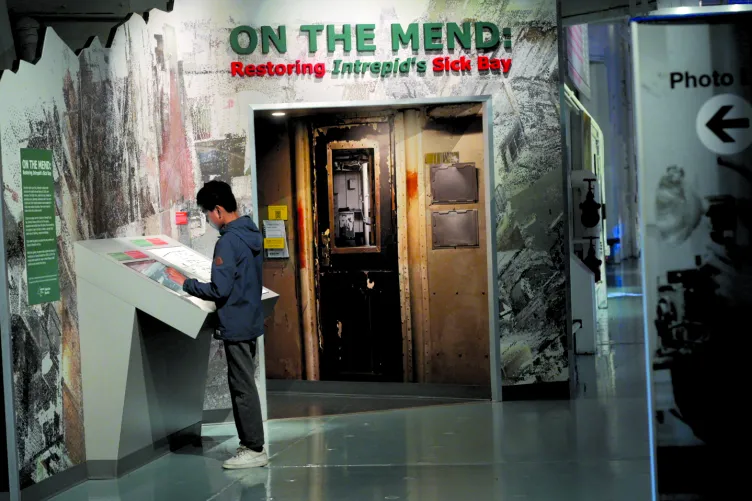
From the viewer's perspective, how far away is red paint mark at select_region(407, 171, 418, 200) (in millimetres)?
8695

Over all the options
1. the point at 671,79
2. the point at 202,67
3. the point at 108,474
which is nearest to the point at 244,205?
the point at 202,67

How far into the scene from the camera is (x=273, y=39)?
774 centimetres

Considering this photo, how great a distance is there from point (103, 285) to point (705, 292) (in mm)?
3892

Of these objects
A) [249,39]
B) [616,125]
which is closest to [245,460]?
[249,39]

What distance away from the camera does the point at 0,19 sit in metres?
5.09

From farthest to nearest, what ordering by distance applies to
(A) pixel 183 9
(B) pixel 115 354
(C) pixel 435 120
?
(C) pixel 435 120 → (A) pixel 183 9 → (B) pixel 115 354

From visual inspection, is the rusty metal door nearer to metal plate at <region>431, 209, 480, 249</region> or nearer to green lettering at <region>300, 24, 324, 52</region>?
metal plate at <region>431, 209, 480, 249</region>

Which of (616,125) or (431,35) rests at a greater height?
(616,125)

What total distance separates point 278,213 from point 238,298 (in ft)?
9.91

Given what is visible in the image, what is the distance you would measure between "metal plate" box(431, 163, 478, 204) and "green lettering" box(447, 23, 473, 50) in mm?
1148

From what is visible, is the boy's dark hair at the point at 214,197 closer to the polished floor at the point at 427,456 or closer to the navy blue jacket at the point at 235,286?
the navy blue jacket at the point at 235,286

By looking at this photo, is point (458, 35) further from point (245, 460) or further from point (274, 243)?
point (245, 460)

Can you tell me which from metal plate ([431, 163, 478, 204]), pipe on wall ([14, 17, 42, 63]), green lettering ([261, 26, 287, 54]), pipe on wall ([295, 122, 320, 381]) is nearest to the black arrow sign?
pipe on wall ([14, 17, 42, 63])

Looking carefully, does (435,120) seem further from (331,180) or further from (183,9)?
(183,9)
